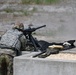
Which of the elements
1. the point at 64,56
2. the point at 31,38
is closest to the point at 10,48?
the point at 31,38

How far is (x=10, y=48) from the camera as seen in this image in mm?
8422

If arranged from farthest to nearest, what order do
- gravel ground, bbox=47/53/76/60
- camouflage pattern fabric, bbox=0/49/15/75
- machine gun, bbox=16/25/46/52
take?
machine gun, bbox=16/25/46/52
camouflage pattern fabric, bbox=0/49/15/75
gravel ground, bbox=47/53/76/60

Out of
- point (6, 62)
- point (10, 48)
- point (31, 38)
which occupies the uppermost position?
point (31, 38)

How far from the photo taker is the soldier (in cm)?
823

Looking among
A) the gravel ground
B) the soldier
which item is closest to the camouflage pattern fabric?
the soldier

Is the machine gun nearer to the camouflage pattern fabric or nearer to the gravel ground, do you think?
the camouflage pattern fabric

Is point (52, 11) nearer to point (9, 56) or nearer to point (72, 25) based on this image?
point (72, 25)

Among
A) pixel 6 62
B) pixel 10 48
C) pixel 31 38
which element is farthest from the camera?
pixel 31 38

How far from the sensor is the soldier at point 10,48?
8.23 metres

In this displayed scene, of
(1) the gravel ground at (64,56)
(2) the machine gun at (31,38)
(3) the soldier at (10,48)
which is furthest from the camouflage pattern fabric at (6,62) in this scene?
(1) the gravel ground at (64,56)

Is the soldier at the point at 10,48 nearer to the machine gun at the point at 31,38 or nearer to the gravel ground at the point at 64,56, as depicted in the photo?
the machine gun at the point at 31,38

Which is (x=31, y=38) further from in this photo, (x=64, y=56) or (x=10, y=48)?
(x=64, y=56)

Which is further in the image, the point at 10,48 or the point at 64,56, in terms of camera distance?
the point at 10,48

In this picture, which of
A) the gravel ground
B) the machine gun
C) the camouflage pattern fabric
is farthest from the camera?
the machine gun
